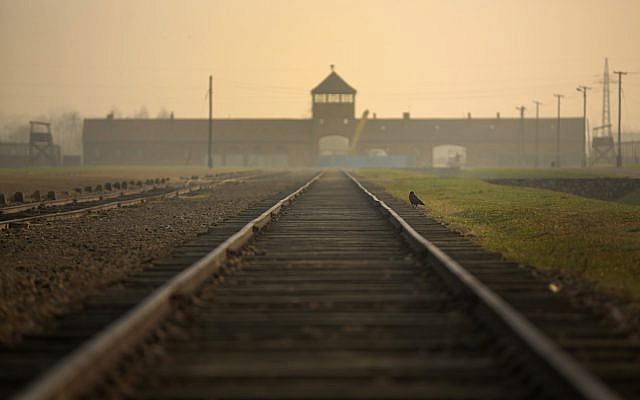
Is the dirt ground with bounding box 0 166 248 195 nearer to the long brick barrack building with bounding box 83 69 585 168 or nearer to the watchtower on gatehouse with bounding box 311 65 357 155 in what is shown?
the watchtower on gatehouse with bounding box 311 65 357 155

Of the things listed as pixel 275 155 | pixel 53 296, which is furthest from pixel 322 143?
pixel 53 296

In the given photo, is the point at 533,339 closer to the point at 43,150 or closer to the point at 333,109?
the point at 43,150

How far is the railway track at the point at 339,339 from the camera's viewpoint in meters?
4.05

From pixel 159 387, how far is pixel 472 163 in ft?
344

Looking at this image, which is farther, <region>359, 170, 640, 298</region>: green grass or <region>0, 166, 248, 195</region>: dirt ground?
<region>0, 166, 248, 195</region>: dirt ground

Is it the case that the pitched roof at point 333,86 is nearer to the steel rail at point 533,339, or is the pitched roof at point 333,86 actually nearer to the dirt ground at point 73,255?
the dirt ground at point 73,255

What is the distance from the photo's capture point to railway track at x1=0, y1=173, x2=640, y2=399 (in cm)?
405

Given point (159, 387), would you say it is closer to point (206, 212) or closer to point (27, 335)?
point (27, 335)

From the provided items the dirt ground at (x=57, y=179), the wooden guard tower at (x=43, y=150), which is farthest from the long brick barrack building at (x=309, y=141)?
the dirt ground at (x=57, y=179)

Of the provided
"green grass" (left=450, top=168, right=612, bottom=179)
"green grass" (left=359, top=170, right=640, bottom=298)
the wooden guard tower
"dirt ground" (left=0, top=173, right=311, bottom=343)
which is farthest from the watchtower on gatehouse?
"dirt ground" (left=0, top=173, right=311, bottom=343)

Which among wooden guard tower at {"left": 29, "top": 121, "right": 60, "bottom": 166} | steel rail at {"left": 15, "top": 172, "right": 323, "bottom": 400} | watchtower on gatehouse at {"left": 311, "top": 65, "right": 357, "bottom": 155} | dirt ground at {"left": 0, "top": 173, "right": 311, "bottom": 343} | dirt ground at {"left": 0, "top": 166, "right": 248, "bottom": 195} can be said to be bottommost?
dirt ground at {"left": 0, "top": 173, "right": 311, "bottom": 343}

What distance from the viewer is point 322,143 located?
11450 cm

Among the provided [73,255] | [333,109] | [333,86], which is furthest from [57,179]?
[333,86]

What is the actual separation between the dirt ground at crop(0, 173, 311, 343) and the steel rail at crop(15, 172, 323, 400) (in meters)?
0.90
